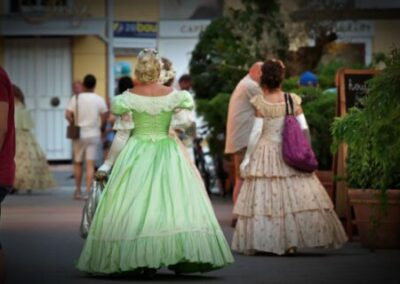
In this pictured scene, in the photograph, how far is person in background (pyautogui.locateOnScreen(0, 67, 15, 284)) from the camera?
998 cm

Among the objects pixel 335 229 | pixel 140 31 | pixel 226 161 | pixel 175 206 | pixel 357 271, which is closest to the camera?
pixel 175 206

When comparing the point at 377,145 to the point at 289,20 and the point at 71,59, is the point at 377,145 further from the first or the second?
the point at 71,59

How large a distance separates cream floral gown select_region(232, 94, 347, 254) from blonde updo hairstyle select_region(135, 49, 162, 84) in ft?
8.42

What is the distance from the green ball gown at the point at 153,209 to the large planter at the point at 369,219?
300 cm

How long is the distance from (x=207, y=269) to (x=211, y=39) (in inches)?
561

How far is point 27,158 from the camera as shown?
85.8 ft

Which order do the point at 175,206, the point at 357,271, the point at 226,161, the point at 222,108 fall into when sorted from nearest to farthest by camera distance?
the point at 175,206 → the point at 357,271 → the point at 222,108 → the point at 226,161

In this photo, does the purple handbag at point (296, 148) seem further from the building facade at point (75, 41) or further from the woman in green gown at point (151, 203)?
the building facade at point (75, 41)

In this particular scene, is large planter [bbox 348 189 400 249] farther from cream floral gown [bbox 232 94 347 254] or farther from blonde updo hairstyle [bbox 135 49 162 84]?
blonde updo hairstyle [bbox 135 49 162 84]

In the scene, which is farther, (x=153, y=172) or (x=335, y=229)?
(x=335, y=229)

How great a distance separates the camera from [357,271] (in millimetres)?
13344

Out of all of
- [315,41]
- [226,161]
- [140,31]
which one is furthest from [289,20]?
[140,31]

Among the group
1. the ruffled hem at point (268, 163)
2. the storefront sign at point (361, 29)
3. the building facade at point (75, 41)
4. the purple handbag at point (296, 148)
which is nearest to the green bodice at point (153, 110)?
the purple handbag at point (296, 148)

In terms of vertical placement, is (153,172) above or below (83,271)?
above
